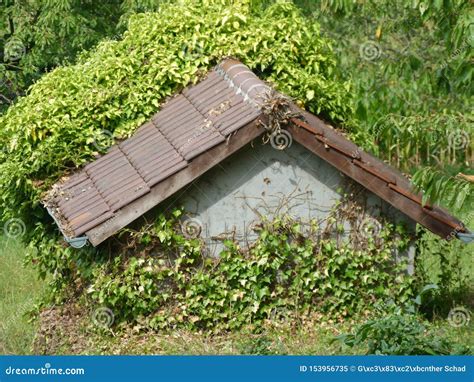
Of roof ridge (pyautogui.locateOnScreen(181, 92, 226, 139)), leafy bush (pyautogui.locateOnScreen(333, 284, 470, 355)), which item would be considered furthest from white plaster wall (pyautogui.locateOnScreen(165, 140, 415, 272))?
leafy bush (pyautogui.locateOnScreen(333, 284, 470, 355))

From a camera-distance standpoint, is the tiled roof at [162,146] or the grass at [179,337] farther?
the tiled roof at [162,146]

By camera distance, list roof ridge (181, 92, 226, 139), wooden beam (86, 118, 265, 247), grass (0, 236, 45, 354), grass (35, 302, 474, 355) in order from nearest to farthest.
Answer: grass (35, 302, 474, 355) → wooden beam (86, 118, 265, 247) → roof ridge (181, 92, 226, 139) → grass (0, 236, 45, 354)

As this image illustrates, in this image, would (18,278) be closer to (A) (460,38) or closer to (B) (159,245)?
(B) (159,245)

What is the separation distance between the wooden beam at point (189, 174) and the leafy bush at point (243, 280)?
0.31 metres

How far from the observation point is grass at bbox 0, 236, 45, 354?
10797 millimetres

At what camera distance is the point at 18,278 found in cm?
1444

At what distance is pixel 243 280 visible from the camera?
33.6 ft

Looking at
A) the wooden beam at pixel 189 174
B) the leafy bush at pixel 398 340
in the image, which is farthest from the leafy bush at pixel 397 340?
the wooden beam at pixel 189 174

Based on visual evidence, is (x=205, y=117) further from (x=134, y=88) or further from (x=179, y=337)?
(x=179, y=337)

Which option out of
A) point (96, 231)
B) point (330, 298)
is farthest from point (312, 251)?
point (96, 231)

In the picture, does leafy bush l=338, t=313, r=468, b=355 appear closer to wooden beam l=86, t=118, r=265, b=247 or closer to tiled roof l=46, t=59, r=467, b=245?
tiled roof l=46, t=59, r=467, b=245

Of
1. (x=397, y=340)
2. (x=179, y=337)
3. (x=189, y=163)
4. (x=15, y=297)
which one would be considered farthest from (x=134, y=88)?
(x=397, y=340)

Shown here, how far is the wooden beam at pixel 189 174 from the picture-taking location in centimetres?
984

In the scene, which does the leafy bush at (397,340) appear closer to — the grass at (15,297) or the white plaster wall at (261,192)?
the white plaster wall at (261,192)
